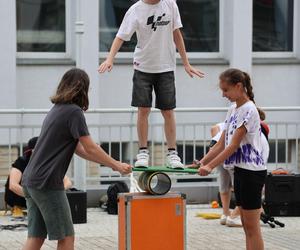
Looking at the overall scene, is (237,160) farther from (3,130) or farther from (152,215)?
(3,130)

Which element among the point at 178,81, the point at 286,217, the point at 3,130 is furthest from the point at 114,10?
the point at 286,217

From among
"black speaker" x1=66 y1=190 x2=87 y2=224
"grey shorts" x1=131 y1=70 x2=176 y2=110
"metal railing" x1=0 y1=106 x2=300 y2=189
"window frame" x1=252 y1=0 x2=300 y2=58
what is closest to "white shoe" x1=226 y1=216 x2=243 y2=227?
"black speaker" x1=66 y1=190 x2=87 y2=224

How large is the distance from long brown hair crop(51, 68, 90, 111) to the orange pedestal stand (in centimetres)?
111

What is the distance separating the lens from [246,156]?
25.6ft

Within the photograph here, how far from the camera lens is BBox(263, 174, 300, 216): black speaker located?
1230 cm

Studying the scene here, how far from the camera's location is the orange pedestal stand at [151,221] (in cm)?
806

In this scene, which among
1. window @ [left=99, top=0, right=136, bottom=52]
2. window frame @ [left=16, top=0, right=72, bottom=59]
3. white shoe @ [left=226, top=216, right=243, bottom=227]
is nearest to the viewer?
white shoe @ [left=226, top=216, right=243, bottom=227]

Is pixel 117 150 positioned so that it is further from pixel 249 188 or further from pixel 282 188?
pixel 249 188

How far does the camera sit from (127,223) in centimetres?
805

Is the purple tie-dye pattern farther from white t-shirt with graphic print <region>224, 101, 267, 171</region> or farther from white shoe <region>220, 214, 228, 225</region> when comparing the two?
white shoe <region>220, 214, 228, 225</region>

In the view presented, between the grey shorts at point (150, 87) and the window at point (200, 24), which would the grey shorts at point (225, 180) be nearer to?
the grey shorts at point (150, 87)

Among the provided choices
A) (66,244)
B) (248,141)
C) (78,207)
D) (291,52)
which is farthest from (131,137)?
(66,244)

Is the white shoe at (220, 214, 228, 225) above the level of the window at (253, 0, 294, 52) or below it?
below

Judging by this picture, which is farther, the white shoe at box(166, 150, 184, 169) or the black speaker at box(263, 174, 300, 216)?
the black speaker at box(263, 174, 300, 216)
